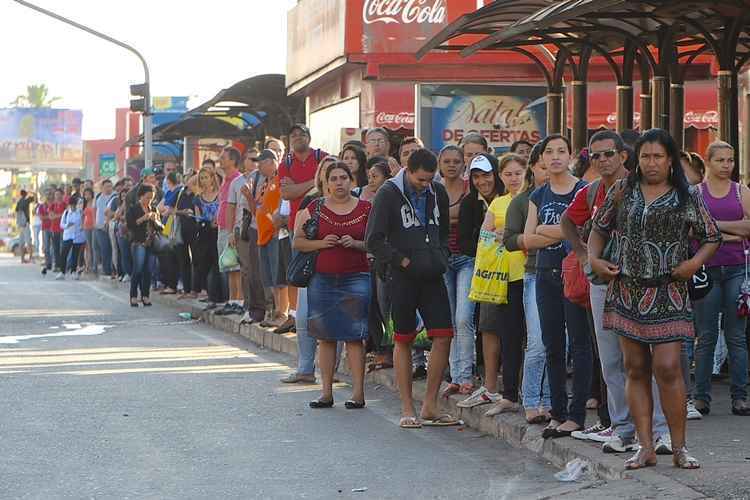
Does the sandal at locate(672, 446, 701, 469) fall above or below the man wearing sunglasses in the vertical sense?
below

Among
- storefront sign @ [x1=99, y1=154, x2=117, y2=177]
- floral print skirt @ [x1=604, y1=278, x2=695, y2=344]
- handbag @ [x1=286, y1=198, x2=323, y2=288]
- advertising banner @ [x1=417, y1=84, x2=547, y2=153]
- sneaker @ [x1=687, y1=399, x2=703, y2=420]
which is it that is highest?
storefront sign @ [x1=99, y1=154, x2=117, y2=177]

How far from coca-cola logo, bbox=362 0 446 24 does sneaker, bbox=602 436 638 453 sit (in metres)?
17.4

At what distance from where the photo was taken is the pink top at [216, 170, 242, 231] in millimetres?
17984

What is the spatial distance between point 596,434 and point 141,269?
1436cm

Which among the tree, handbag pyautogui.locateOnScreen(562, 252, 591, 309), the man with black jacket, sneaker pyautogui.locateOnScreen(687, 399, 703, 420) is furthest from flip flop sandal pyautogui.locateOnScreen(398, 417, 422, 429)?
the tree

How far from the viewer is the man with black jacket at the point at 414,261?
34.2 ft

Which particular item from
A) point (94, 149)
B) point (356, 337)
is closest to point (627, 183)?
point (356, 337)

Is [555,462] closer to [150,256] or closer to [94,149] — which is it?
[150,256]

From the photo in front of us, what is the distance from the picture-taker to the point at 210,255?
66.1 ft

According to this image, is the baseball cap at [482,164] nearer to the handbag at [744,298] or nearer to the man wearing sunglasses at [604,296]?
the handbag at [744,298]

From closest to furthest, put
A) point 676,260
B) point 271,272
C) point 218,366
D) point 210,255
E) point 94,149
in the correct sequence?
1. point 676,260
2. point 218,366
3. point 271,272
4. point 210,255
5. point 94,149

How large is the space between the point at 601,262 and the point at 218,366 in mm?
6918

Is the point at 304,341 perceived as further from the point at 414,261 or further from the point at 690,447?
the point at 690,447

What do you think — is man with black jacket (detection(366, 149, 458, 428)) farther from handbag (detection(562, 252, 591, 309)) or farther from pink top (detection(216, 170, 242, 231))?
pink top (detection(216, 170, 242, 231))
